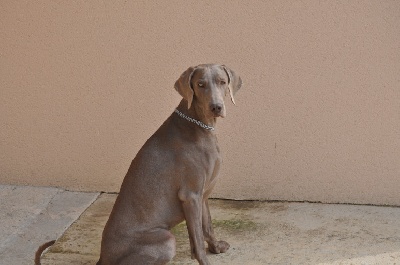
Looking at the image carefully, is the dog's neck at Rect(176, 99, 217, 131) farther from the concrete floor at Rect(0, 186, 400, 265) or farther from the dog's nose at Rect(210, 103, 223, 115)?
the concrete floor at Rect(0, 186, 400, 265)

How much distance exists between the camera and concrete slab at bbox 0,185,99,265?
4816 millimetres

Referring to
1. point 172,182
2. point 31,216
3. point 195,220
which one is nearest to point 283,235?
point 195,220

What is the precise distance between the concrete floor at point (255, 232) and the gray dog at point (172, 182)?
1.57ft

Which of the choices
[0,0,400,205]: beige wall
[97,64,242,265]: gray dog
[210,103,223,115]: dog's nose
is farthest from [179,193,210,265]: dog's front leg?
[0,0,400,205]: beige wall

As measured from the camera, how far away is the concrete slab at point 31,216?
190 inches

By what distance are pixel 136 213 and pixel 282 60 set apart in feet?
5.93

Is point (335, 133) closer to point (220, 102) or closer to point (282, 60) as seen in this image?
point (282, 60)

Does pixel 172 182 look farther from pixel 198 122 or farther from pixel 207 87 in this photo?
pixel 207 87

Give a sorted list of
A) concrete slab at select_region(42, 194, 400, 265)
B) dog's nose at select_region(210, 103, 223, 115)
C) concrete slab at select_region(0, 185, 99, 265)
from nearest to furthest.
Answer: dog's nose at select_region(210, 103, 223, 115)
concrete slab at select_region(42, 194, 400, 265)
concrete slab at select_region(0, 185, 99, 265)

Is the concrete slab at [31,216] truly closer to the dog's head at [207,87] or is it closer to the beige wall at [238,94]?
the beige wall at [238,94]

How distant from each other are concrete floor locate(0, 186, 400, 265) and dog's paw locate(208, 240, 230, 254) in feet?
0.14

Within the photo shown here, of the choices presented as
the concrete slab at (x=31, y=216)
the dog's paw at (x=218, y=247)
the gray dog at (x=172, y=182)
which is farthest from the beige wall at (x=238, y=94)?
the gray dog at (x=172, y=182)

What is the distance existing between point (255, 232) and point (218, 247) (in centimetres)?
42

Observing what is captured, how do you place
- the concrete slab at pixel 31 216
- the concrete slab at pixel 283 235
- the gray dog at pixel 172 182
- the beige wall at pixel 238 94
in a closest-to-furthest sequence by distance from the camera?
the gray dog at pixel 172 182 → the concrete slab at pixel 283 235 → the concrete slab at pixel 31 216 → the beige wall at pixel 238 94
